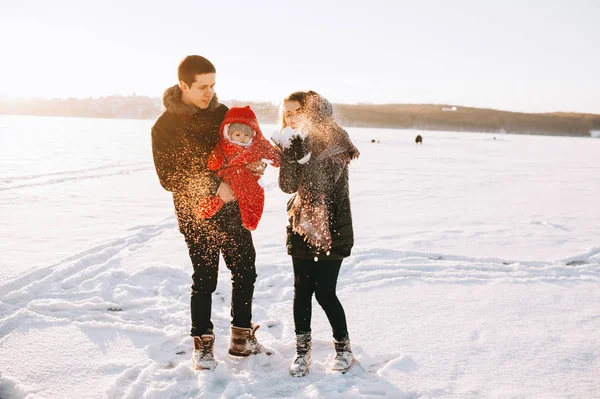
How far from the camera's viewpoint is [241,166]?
288cm

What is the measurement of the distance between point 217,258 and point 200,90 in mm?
1049

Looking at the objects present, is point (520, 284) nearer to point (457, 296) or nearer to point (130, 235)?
point (457, 296)

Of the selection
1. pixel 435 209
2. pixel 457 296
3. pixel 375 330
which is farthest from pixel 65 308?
pixel 435 209

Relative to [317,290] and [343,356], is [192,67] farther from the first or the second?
[343,356]

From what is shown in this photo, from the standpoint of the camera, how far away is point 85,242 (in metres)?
5.91

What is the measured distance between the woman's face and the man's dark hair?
0.51m

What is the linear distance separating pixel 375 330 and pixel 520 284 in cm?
187

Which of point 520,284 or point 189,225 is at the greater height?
point 189,225

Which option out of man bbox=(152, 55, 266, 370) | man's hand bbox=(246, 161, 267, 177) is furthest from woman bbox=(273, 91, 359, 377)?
man bbox=(152, 55, 266, 370)

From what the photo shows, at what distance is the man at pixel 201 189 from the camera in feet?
9.33

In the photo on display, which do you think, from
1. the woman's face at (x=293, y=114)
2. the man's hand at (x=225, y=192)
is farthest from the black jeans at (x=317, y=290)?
the woman's face at (x=293, y=114)

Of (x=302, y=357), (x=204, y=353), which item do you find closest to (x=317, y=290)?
(x=302, y=357)

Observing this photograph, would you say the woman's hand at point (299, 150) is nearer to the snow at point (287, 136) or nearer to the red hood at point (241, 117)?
the snow at point (287, 136)

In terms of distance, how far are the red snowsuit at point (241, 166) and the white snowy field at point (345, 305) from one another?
1.00 meters
